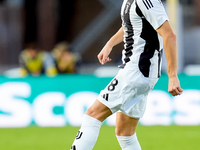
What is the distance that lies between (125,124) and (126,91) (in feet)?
1.42

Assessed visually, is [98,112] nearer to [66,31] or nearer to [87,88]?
[87,88]

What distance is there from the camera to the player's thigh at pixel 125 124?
4.12 meters

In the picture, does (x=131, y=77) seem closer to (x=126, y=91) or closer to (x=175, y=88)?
(x=126, y=91)

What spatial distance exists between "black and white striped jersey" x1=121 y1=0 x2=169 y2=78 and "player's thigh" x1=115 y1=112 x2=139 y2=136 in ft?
1.57

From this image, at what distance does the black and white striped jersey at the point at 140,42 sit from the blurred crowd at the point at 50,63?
7.12 meters

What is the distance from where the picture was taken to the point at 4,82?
8703mm

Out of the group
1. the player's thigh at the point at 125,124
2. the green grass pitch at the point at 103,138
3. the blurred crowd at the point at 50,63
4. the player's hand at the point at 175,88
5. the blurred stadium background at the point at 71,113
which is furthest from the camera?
the blurred crowd at the point at 50,63

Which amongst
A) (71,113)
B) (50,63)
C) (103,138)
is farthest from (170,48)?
(50,63)

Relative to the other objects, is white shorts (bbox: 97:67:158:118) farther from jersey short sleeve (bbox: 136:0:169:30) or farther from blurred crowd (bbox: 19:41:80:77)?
blurred crowd (bbox: 19:41:80:77)

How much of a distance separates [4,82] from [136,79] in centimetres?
529

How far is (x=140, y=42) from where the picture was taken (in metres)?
3.87

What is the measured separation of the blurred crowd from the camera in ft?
36.4

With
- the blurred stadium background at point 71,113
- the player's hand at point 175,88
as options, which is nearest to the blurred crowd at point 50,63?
the blurred stadium background at point 71,113

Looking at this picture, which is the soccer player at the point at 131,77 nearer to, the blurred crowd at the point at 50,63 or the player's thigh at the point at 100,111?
the player's thigh at the point at 100,111
